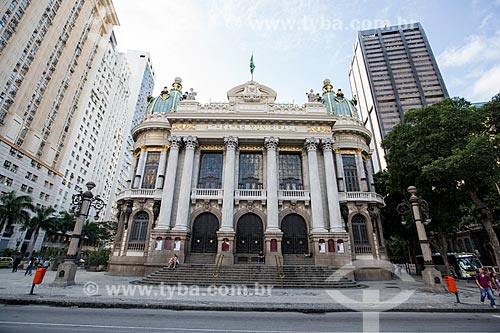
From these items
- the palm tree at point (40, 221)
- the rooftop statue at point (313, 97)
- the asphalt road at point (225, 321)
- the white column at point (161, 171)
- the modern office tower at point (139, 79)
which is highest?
the modern office tower at point (139, 79)

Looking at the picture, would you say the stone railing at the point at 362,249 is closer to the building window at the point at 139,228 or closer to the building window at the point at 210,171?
the building window at the point at 210,171

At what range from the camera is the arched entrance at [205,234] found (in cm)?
2142

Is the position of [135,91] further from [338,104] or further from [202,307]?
[202,307]

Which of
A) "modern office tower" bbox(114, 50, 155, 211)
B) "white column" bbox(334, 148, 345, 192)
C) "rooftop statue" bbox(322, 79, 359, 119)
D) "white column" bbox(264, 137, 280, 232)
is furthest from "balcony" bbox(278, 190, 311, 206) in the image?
"modern office tower" bbox(114, 50, 155, 211)

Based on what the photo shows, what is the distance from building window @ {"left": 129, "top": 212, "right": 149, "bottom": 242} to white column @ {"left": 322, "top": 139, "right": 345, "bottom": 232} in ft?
53.9

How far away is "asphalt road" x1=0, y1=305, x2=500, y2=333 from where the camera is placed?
6.30 m

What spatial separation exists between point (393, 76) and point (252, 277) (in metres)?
101

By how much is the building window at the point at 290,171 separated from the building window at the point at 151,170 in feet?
41.2

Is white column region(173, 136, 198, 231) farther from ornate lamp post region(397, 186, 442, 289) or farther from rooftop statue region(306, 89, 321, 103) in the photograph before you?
ornate lamp post region(397, 186, 442, 289)

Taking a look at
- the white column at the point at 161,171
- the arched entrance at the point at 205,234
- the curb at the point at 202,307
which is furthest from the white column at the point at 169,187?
the curb at the point at 202,307

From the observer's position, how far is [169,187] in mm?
21984

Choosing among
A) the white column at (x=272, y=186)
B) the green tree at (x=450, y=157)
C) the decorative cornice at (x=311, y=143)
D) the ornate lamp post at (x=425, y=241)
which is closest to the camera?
the ornate lamp post at (x=425, y=241)

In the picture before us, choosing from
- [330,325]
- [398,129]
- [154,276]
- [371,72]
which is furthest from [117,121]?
[371,72]

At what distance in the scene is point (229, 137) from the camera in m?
23.7
